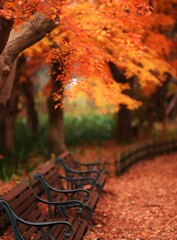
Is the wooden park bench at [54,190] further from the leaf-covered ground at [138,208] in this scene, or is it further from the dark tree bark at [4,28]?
the dark tree bark at [4,28]

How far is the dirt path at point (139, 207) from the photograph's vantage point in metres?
5.84

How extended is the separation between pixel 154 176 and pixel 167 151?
3.74m

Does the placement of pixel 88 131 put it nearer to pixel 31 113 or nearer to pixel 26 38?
pixel 31 113

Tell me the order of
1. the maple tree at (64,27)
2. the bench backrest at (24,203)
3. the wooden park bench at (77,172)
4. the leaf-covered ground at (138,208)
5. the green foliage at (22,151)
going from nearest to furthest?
1. the bench backrest at (24,203)
2. the maple tree at (64,27)
3. the leaf-covered ground at (138,208)
4. the wooden park bench at (77,172)
5. the green foliage at (22,151)

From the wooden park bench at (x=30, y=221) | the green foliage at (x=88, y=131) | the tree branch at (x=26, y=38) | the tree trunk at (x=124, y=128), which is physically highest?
the tree branch at (x=26, y=38)

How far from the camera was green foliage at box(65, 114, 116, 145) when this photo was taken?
Result: 15328 millimetres

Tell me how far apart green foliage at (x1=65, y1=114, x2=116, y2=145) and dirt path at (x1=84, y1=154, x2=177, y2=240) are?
425 cm

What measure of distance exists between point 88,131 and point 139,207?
8947 mm

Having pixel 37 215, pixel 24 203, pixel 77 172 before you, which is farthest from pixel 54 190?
pixel 77 172

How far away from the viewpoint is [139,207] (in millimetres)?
7461

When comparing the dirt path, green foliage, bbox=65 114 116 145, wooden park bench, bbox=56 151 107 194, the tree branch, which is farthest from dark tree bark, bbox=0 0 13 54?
green foliage, bbox=65 114 116 145

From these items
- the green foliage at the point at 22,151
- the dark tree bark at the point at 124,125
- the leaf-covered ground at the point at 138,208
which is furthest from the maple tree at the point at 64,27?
the dark tree bark at the point at 124,125

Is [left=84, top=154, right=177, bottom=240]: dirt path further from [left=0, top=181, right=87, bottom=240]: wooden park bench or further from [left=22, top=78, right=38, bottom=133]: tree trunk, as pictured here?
[left=22, top=78, right=38, bottom=133]: tree trunk

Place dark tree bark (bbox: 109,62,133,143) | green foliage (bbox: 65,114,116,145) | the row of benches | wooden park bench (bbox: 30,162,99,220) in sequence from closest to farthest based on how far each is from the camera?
1. the row of benches
2. wooden park bench (bbox: 30,162,99,220)
3. dark tree bark (bbox: 109,62,133,143)
4. green foliage (bbox: 65,114,116,145)
